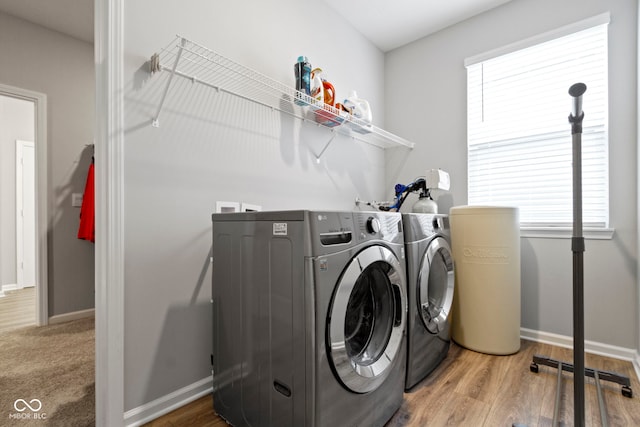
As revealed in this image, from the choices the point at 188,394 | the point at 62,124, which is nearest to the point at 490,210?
the point at 188,394

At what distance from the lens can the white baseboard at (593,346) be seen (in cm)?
179

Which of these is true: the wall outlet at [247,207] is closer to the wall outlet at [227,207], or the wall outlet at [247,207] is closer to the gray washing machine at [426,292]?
the wall outlet at [227,207]

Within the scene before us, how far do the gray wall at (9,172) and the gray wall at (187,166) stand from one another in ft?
12.1

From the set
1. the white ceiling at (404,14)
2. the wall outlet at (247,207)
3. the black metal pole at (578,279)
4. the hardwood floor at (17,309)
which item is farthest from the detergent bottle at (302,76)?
the hardwood floor at (17,309)

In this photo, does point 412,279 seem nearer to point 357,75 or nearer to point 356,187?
point 356,187

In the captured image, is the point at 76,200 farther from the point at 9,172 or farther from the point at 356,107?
the point at 356,107

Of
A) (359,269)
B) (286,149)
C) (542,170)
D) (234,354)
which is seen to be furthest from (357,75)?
(234,354)

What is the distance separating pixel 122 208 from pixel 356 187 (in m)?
1.75

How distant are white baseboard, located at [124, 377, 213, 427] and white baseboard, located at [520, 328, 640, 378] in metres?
2.19

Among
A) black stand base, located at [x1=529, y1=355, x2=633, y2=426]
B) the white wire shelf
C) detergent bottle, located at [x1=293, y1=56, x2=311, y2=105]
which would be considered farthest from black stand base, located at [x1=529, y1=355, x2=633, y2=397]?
detergent bottle, located at [x1=293, y1=56, x2=311, y2=105]

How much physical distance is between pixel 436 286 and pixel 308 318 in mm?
1239

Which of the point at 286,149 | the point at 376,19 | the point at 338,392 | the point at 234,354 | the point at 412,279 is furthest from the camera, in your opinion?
the point at 376,19

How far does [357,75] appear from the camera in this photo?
256 cm

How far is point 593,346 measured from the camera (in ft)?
6.32
